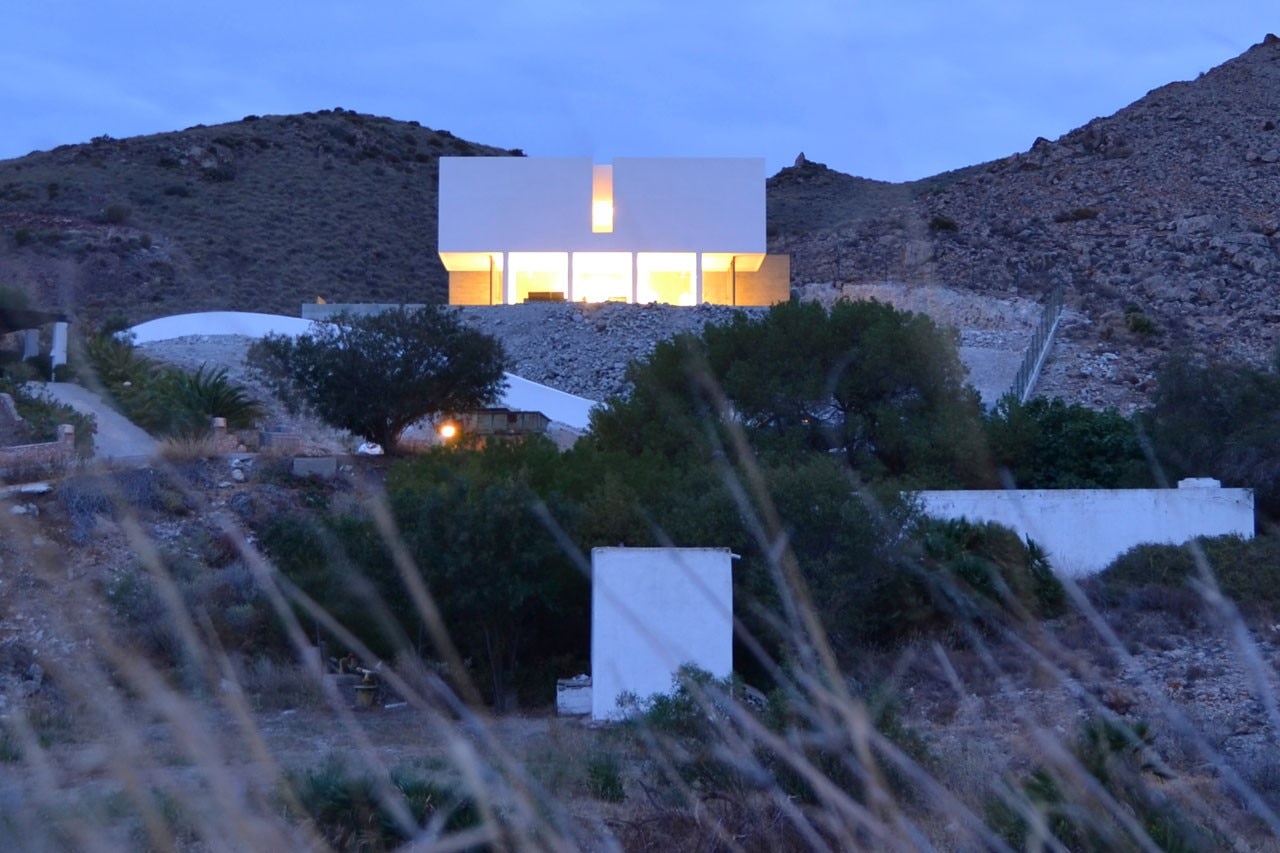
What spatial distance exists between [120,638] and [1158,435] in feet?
59.1

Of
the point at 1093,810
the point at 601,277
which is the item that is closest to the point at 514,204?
the point at 601,277

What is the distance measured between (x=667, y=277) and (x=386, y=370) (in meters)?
18.3

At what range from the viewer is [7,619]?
20.1 m

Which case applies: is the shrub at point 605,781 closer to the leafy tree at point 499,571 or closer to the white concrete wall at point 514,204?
the leafy tree at point 499,571

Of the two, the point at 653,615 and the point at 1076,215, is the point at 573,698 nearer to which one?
the point at 653,615

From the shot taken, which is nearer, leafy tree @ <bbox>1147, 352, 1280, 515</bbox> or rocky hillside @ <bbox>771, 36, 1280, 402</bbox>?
leafy tree @ <bbox>1147, 352, 1280, 515</bbox>

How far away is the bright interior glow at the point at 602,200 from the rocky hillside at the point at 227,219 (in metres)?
11.5

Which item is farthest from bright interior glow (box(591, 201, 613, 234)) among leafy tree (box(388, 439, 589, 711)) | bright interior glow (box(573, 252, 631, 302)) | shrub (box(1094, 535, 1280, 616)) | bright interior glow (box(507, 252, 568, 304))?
leafy tree (box(388, 439, 589, 711))

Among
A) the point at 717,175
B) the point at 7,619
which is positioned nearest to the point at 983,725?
the point at 7,619

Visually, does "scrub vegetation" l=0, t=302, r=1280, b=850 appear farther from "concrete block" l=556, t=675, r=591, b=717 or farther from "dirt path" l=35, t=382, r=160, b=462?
"dirt path" l=35, t=382, r=160, b=462

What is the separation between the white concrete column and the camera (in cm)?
3503

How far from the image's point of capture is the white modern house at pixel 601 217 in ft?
149

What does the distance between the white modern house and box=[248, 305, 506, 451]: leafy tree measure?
1375 cm

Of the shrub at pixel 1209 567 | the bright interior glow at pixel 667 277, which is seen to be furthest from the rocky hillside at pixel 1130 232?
the shrub at pixel 1209 567
